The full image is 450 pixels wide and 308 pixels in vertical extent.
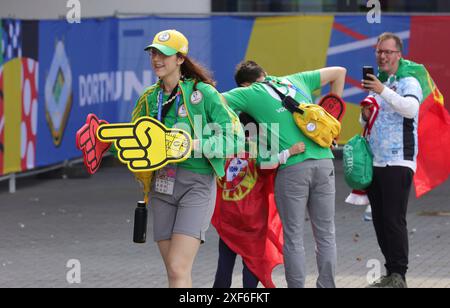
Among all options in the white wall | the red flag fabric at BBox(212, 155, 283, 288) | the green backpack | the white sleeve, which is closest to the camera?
the red flag fabric at BBox(212, 155, 283, 288)

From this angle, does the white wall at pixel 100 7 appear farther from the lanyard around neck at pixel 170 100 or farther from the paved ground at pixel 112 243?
the lanyard around neck at pixel 170 100

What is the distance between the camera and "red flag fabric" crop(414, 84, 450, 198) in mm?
9570

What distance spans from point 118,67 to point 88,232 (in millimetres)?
5214

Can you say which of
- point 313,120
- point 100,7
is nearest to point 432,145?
point 313,120

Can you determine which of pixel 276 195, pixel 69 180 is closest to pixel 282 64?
pixel 69 180

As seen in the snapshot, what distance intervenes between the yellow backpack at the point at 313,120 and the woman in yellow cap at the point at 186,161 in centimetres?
95

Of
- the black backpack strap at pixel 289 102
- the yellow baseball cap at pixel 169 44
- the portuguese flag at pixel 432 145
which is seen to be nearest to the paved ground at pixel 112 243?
the portuguese flag at pixel 432 145

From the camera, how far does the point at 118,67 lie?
1706 cm

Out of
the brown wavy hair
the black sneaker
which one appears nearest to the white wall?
the black sneaker

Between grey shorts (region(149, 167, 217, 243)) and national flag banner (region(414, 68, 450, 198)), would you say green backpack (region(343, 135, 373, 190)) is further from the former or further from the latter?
grey shorts (region(149, 167, 217, 243))

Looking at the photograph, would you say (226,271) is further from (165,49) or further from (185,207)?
(165,49)

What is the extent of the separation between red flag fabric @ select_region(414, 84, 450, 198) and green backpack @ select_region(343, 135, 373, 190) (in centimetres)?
69

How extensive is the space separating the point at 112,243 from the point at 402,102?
3831mm
